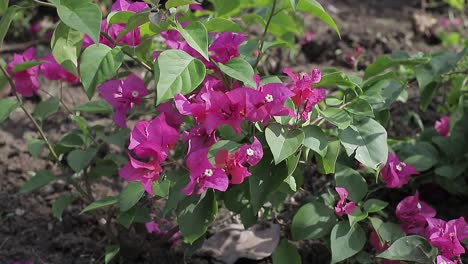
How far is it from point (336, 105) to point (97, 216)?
83cm

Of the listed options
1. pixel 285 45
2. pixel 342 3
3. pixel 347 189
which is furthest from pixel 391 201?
pixel 342 3

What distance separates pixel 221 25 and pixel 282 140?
1.06 ft

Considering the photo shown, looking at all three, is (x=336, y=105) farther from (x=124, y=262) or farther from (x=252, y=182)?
(x=124, y=262)

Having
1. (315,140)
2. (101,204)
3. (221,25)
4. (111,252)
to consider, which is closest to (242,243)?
(111,252)

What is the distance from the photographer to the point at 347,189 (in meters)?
1.87

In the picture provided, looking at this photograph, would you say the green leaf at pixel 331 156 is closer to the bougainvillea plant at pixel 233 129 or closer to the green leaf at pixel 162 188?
the bougainvillea plant at pixel 233 129

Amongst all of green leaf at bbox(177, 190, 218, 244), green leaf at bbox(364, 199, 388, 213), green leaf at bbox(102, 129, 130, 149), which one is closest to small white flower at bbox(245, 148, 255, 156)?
green leaf at bbox(177, 190, 218, 244)

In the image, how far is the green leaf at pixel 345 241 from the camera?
69.1 inches

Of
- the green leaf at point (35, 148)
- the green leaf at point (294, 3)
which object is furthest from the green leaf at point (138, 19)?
the green leaf at point (35, 148)

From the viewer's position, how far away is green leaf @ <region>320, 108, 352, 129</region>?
1.66 meters

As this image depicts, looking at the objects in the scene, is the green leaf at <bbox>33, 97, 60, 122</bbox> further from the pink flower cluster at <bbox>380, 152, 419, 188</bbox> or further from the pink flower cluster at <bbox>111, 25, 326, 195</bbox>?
the pink flower cluster at <bbox>380, 152, 419, 188</bbox>

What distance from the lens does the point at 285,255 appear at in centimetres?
191

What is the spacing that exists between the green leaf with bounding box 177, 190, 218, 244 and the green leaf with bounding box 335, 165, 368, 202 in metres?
0.36

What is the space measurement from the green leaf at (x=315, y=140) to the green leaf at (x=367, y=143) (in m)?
0.08
